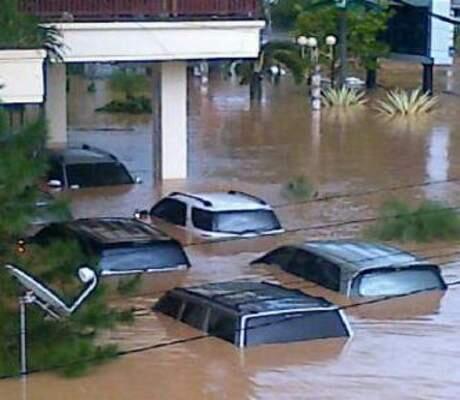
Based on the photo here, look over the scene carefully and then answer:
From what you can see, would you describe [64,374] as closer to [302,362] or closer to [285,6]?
[302,362]

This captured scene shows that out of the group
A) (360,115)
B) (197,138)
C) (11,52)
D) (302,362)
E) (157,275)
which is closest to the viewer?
(302,362)

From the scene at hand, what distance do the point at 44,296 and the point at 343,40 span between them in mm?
40426

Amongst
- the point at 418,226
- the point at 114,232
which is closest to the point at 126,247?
the point at 114,232

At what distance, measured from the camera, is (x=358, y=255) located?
22906 millimetres

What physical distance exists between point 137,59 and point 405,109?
1781 centimetres

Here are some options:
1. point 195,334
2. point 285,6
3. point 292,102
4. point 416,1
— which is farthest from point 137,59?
point 285,6

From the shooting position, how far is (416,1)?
58031mm

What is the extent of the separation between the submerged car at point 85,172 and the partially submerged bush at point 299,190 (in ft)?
12.0

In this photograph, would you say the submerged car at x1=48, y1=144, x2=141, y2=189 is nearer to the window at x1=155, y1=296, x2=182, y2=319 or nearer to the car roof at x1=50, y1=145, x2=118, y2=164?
the car roof at x1=50, y1=145, x2=118, y2=164

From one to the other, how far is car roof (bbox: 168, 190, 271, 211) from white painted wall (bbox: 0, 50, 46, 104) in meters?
3.56

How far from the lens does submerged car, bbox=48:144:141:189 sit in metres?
33.1

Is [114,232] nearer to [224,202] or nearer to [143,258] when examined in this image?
[143,258]

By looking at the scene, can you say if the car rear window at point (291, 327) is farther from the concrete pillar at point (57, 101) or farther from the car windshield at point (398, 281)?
the concrete pillar at point (57, 101)

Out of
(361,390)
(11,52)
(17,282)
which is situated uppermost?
(11,52)
